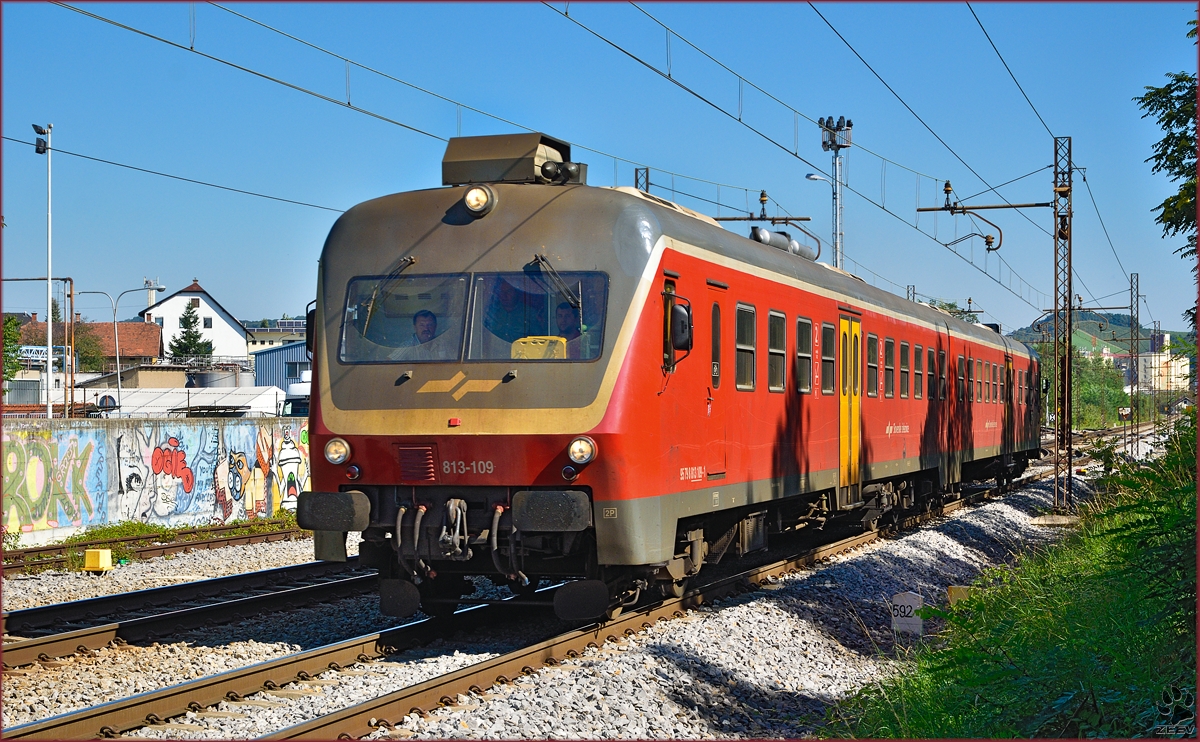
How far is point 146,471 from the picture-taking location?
20.5 m

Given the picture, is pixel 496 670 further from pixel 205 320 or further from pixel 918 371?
pixel 205 320

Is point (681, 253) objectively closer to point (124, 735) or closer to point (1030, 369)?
point (124, 735)

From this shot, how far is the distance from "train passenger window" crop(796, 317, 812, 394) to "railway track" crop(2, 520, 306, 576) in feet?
29.5

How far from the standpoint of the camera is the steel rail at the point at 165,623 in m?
8.77

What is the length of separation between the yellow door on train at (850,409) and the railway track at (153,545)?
29.3 feet

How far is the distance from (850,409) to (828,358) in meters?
1.18

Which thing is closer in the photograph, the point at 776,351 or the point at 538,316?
the point at 538,316

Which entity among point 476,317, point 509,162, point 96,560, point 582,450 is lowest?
point 96,560

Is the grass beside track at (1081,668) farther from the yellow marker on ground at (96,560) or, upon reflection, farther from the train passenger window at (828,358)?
the yellow marker on ground at (96,560)

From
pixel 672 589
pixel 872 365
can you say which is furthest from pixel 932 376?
pixel 672 589

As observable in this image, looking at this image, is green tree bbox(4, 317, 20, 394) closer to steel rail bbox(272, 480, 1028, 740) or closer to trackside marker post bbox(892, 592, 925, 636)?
steel rail bbox(272, 480, 1028, 740)

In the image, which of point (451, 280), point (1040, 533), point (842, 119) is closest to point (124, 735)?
point (451, 280)

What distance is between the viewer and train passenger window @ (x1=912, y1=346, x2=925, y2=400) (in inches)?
746

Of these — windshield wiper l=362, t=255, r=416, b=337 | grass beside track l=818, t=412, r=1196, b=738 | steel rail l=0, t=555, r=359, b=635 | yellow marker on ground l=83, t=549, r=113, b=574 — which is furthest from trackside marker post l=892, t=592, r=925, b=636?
yellow marker on ground l=83, t=549, r=113, b=574
